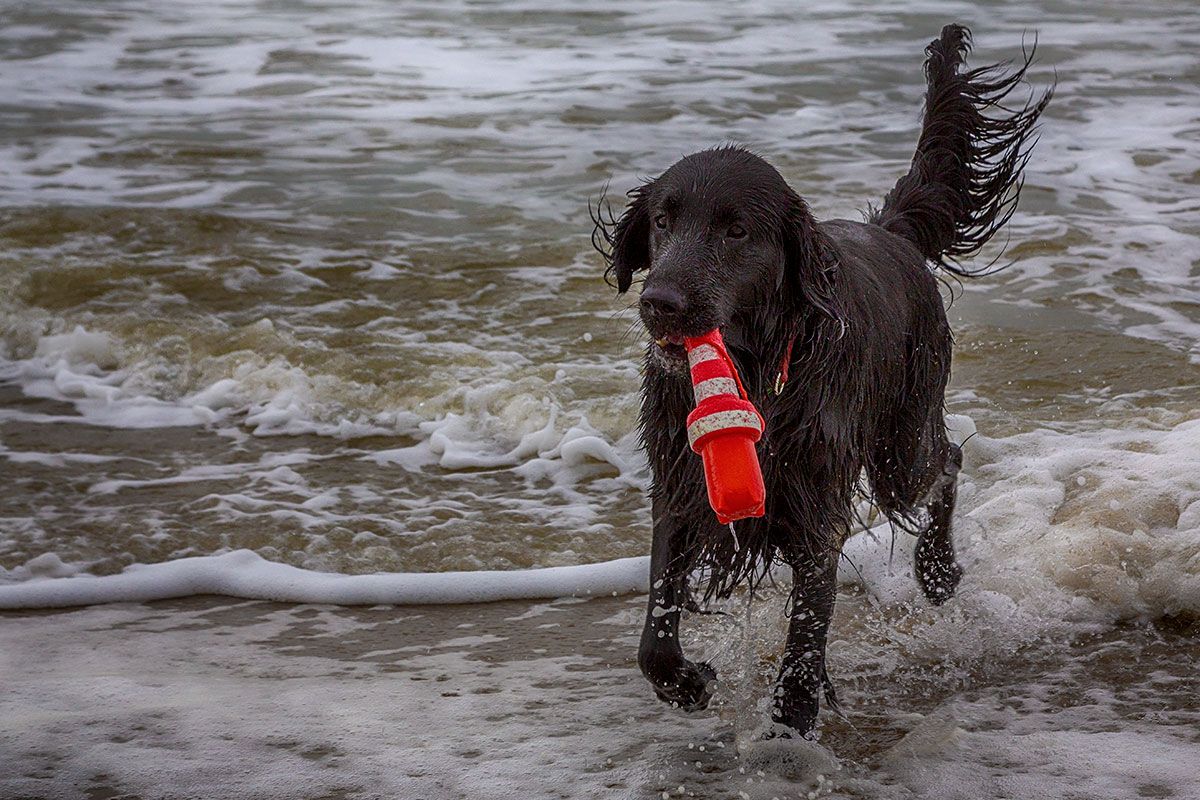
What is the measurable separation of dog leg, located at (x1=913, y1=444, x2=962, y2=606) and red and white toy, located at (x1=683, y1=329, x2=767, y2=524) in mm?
1916

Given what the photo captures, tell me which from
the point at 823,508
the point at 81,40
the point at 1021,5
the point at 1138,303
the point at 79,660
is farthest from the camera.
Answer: the point at 1021,5

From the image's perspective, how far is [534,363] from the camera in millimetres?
6867

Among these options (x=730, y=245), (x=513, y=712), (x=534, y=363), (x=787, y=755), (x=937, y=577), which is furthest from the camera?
(x=534, y=363)

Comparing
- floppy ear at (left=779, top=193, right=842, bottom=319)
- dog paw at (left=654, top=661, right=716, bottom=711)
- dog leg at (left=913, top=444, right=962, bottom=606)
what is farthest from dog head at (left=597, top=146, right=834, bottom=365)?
dog leg at (left=913, top=444, right=962, bottom=606)

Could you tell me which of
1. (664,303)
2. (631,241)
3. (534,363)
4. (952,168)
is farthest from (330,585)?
(952,168)

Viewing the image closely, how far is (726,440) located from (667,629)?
873mm

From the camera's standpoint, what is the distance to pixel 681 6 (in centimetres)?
1938

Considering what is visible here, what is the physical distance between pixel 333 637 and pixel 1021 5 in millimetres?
17577

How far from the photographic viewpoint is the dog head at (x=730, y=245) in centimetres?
310

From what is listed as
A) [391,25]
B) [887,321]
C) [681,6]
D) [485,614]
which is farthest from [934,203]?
[681,6]

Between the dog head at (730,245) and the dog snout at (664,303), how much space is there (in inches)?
1.5

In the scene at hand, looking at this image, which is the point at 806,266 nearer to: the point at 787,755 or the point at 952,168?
the point at 787,755

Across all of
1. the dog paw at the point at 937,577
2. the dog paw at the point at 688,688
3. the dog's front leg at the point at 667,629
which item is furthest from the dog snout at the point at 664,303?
the dog paw at the point at 937,577

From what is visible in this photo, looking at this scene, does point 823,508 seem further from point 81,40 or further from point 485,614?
point 81,40
